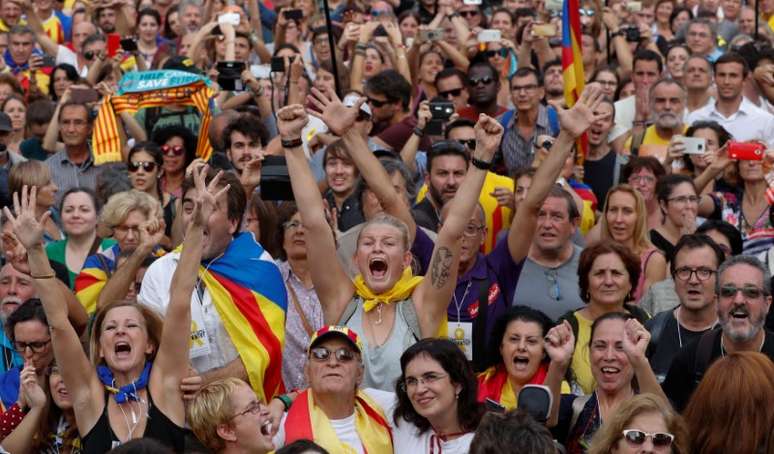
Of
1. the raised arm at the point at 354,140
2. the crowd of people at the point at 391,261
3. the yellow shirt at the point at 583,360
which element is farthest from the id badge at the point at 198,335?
the yellow shirt at the point at 583,360

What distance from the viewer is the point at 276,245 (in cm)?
906

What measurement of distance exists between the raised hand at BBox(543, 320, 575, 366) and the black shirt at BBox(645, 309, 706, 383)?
0.75 m

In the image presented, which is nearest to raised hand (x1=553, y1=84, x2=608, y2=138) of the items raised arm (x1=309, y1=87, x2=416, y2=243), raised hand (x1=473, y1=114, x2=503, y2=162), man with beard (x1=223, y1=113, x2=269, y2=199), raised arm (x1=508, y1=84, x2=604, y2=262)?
raised arm (x1=508, y1=84, x2=604, y2=262)

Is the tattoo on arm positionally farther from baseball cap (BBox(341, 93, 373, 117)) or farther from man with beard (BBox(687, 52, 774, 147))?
man with beard (BBox(687, 52, 774, 147))

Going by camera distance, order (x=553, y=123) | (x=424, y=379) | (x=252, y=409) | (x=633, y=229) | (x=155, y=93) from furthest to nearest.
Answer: (x=155, y=93), (x=553, y=123), (x=633, y=229), (x=424, y=379), (x=252, y=409)

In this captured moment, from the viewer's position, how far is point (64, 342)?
271 inches

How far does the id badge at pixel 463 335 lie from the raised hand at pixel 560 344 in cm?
100

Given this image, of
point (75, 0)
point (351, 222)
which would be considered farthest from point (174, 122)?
point (75, 0)

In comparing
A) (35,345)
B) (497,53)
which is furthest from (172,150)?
(497,53)

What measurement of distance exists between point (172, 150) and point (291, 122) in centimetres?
352

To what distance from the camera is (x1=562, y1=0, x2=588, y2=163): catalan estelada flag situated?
37.0 ft

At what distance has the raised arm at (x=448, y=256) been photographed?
7.46 meters

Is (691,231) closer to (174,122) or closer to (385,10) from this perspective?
(174,122)

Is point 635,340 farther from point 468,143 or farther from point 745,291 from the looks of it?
point 468,143
